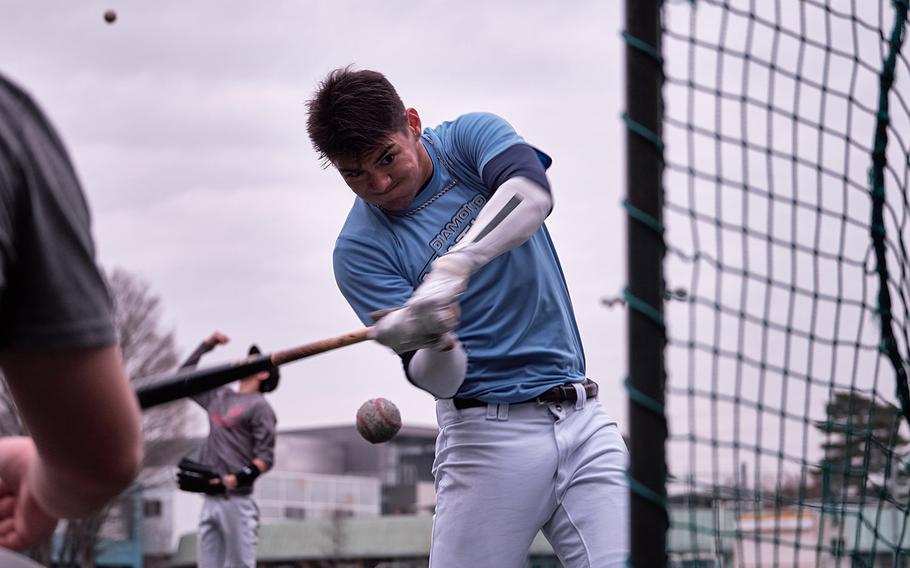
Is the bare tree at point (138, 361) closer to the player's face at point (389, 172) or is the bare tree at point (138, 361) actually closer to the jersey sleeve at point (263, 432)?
the jersey sleeve at point (263, 432)

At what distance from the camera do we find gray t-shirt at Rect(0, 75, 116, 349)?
129 cm

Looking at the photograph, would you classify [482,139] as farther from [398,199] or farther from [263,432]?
[263,432]

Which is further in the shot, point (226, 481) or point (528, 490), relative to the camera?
point (226, 481)

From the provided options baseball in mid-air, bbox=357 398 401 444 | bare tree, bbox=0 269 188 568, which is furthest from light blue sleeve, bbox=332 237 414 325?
bare tree, bbox=0 269 188 568

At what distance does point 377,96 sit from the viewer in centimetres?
348

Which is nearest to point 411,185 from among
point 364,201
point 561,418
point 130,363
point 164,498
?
point 364,201

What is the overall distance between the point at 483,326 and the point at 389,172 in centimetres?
52

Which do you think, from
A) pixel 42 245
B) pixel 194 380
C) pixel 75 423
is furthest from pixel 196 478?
pixel 42 245

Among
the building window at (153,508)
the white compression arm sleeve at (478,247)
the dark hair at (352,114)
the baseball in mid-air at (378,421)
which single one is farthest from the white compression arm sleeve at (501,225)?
the building window at (153,508)

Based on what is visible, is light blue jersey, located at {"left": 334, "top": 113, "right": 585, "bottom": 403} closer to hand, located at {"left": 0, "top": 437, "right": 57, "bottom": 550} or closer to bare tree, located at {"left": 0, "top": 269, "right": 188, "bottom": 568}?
hand, located at {"left": 0, "top": 437, "right": 57, "bottom": 550}

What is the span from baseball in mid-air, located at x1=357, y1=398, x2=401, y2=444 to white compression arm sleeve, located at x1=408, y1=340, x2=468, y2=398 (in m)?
2.14

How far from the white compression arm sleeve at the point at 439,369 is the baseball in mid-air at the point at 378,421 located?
2.14 meters

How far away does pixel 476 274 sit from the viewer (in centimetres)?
350

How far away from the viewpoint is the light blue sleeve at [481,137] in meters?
3.51
